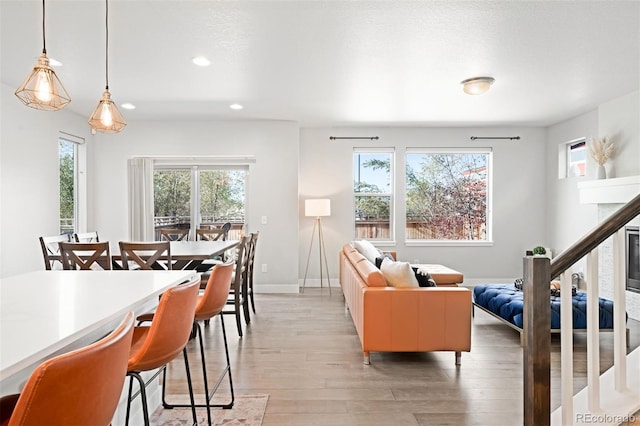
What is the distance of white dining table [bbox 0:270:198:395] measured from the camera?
1.00 m

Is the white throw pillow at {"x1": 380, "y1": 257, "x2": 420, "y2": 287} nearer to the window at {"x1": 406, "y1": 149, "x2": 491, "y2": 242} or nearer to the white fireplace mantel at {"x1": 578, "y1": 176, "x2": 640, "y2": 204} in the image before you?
the white fireplace mantel at {"x1": 578, "y1": 176, "x2": 640, "y2": 204}

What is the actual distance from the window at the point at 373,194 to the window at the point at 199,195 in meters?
1.92

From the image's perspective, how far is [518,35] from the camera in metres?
2.92

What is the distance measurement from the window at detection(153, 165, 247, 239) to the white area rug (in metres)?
3.79

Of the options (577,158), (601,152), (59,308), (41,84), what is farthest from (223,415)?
(577,158)

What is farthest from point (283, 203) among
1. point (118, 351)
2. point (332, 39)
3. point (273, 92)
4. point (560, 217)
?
point (118, 351)

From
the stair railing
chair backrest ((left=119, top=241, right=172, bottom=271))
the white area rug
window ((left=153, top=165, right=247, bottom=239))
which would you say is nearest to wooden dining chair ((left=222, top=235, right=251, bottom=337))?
chair backrest ((left=119, top=241, right=172, bottom=271))

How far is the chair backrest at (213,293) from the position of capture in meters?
2.04

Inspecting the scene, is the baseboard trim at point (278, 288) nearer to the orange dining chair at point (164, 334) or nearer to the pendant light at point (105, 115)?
the pendant light at point (105, 115)

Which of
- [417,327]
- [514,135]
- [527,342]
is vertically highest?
[514,135]

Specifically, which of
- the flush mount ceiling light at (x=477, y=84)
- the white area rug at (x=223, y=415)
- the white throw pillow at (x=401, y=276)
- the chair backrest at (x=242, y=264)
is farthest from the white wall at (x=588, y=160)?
the white area rug at (x=223, y=415)

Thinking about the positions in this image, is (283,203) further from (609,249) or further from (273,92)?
(609,249)

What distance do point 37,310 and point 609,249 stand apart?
5.71m

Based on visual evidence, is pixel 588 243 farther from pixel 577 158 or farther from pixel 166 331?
pixel 577 158
